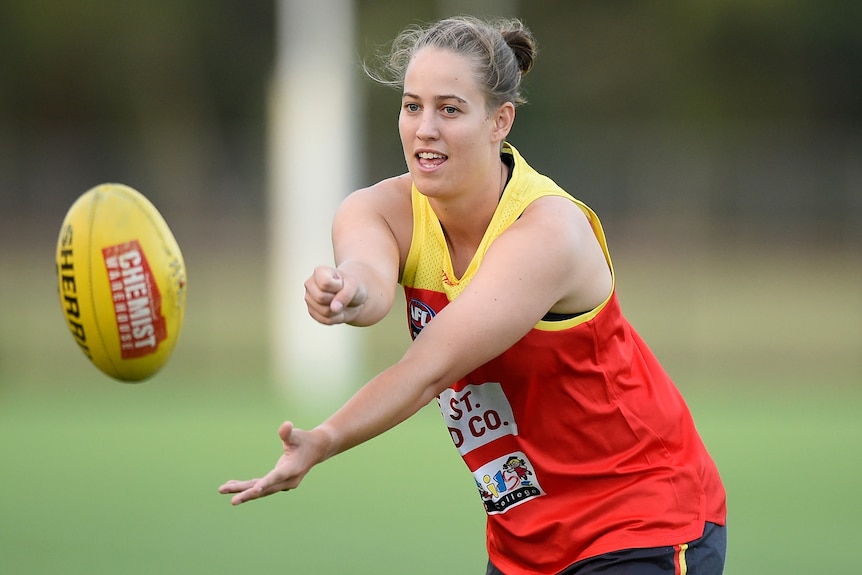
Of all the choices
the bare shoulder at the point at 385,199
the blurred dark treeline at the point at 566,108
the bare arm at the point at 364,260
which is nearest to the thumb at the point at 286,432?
the bare arm at the point at 364,260

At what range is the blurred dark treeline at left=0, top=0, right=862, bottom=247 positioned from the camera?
1697cm

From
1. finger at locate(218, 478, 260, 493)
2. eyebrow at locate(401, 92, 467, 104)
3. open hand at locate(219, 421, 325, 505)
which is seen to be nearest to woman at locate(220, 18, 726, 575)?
eyebrow at locate(401, 92, 467, 104)

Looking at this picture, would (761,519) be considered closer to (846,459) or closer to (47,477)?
(846,459)

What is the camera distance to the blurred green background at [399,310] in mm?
5934

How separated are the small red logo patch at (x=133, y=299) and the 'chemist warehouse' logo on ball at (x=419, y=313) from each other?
2.07ft

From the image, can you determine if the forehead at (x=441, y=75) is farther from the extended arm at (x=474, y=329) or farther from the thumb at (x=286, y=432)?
the thumb at (x=286, y=432)

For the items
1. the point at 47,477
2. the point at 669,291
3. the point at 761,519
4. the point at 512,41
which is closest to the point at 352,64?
the point at 669,291

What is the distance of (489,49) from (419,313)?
0.68 m

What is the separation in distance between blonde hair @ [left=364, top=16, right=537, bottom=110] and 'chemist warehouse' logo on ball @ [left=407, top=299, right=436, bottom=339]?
20.6 inches

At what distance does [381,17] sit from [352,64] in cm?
706

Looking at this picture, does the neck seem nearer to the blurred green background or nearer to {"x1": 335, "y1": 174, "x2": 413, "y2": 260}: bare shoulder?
{"x1": 335, "y1": 174, "x2": 413, "y2": 260}: bare shoulder

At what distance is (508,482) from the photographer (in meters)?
3.18

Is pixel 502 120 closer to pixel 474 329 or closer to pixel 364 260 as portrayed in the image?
pixel 364 260

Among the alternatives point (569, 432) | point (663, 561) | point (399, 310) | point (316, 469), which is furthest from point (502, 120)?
point (399, 310)
